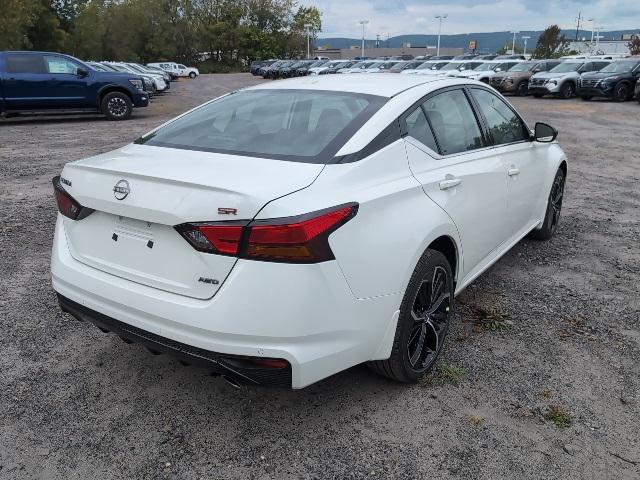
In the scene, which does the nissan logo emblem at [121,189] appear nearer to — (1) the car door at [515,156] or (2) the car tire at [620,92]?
(1) the car door at [515,156]

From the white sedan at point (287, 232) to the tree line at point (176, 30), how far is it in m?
49.4

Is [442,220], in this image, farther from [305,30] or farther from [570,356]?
[305,30]

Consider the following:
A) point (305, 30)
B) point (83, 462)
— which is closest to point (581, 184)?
point (83, 462)

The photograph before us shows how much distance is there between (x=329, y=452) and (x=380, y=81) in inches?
86.8

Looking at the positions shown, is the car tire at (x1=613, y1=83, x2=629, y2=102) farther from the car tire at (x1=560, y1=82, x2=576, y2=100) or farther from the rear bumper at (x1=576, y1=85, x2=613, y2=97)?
the car tire at (x1=560, y1=82, x2=576, y2=100)

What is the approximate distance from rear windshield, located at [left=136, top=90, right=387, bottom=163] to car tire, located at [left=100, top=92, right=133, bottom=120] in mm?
13405

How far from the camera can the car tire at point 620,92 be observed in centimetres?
2233

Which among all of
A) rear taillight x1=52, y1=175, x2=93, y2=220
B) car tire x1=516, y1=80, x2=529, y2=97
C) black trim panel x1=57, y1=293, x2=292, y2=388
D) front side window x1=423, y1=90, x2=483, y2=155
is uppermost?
front side window x1=423, y1=90, x2=483, y2=155

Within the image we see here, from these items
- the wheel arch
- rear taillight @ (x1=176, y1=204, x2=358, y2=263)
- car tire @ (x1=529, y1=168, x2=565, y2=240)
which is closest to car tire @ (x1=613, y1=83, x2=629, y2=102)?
the wheel arch

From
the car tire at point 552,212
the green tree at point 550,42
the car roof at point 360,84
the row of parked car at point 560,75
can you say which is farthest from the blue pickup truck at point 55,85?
the green tree at point 550,42

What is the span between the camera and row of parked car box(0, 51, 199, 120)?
47.5 ft

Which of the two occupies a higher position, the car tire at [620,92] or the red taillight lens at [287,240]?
the red taillight lens at [287,240]

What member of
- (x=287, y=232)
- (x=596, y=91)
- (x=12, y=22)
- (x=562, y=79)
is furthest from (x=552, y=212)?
(x=12, y=22)

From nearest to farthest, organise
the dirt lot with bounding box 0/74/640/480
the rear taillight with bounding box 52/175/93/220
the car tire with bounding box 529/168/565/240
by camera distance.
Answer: the dirt lot with bounding box 0/74/640/480 → the rear taillight with bounding box 52/175/93/220 → the car tire with bounding box 529/168/565/240
